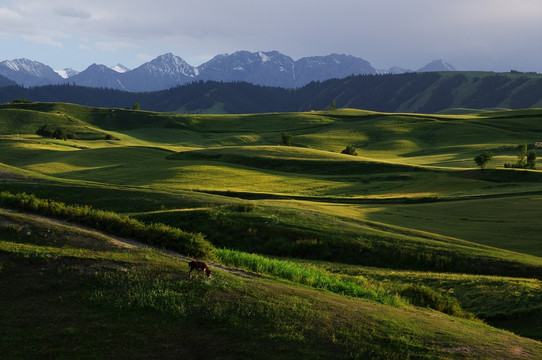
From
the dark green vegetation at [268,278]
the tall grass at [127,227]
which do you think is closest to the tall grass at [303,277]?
the dark green vegetation at [268,278]

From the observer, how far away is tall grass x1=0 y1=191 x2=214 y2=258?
25156mm

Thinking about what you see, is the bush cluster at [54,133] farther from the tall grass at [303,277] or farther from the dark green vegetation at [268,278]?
the tall grass at [303,277]

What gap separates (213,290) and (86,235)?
8062 mm

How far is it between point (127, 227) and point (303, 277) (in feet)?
31.4

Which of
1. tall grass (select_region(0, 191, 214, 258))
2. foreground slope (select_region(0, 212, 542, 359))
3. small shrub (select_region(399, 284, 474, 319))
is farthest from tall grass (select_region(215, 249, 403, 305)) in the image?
A: foreground slope (select_region(0, 212, 542, 359))

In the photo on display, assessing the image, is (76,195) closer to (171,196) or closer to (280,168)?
(171,196)

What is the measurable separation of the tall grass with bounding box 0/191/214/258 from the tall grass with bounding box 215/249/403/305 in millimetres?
1444

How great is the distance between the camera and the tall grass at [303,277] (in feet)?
73.5

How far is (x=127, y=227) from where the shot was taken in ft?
86.9

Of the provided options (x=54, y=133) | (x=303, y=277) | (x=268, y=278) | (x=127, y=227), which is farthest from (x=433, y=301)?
(x=54, y=133)

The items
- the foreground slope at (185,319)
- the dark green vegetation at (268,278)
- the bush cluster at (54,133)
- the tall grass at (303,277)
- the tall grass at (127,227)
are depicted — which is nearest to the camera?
the foreground slope at (185,319)

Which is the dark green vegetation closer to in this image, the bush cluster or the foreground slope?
the foreground slope

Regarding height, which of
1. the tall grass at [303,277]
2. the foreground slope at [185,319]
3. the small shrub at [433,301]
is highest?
the foreground slope at [185,319]

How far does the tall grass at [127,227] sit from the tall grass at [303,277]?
1.44m
